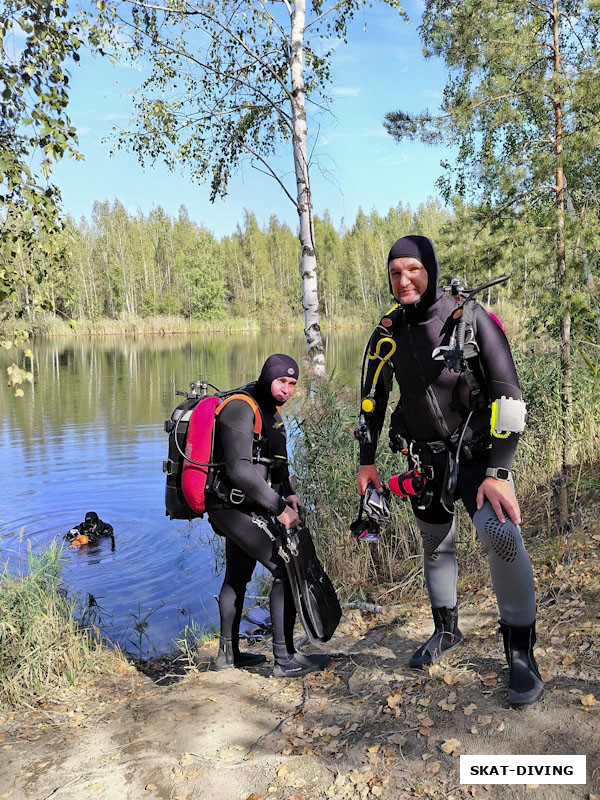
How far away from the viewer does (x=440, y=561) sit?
3088mm

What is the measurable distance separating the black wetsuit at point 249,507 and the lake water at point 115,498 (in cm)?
178

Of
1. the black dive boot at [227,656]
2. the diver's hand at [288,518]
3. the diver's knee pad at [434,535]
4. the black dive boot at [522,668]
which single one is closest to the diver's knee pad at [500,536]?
the black dive boot at [522,668]

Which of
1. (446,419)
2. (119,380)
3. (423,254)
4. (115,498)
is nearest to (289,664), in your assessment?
(446,419)

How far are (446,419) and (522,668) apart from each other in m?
1.11

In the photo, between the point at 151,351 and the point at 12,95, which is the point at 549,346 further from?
the point at 151,351

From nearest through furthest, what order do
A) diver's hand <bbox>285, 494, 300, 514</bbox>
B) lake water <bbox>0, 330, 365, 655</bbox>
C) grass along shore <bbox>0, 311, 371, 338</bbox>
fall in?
diver's hand <bbox>285, 494, 300, 514</bbox> → lake water <bbox>0, 330, 365, 655</bbox> → grass along shore <bbox>0, 311, 371, 338</bbox>

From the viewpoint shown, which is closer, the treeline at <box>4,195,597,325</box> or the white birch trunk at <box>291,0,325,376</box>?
the white birch trunk at <box>291,0,325,376</box>

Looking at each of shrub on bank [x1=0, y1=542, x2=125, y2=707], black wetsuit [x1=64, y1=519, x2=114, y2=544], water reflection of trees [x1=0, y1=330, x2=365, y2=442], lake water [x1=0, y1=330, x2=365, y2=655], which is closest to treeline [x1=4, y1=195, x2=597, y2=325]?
water reflection of trees [x1=0, y1=330, x2=365, y2=442]

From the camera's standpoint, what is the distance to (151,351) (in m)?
35.6

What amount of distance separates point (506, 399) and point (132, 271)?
212 feet

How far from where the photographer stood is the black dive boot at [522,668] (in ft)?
8.20

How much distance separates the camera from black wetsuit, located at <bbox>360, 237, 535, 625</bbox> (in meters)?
2.52

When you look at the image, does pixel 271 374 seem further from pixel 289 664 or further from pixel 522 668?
pixel 522 668

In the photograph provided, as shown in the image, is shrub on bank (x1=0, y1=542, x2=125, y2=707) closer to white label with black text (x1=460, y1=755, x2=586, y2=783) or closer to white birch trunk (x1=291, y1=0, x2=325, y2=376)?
white label with black text (x1=460, y1=755, x2=586, y2=783)
